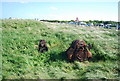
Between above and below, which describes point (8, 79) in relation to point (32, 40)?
below

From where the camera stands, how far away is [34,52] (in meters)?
18.3

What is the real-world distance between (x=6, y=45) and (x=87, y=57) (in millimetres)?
8513

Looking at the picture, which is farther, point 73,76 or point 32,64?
point 32,64

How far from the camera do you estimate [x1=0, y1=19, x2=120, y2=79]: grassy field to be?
1369 centimetres

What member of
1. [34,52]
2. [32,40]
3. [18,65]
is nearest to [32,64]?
[18,65]

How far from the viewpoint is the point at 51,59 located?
1716 cm

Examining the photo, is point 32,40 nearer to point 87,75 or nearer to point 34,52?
point 34,52

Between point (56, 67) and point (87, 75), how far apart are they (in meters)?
2.96

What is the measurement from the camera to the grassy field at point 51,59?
13.7 metres

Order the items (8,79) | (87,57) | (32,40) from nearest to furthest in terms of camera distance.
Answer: (8,79), (87,57), (32,40)

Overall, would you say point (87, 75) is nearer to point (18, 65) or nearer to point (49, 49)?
point (18, 65)

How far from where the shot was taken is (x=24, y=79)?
12.3 meters

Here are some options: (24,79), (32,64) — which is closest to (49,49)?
(32,64)

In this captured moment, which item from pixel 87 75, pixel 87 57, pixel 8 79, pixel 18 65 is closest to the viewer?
pixel 8 79
